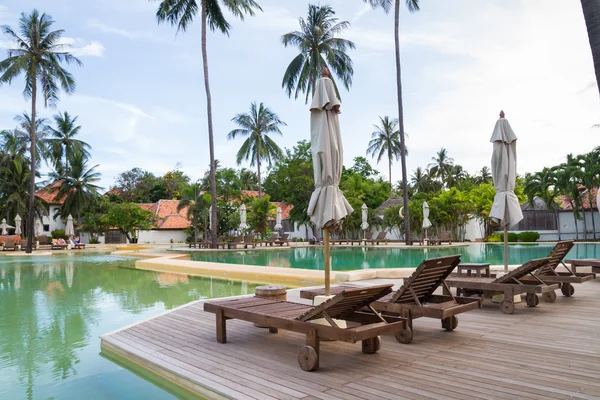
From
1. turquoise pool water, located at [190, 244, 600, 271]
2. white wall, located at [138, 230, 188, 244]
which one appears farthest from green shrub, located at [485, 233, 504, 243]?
white wall, located at [138, 230, 188, 244]

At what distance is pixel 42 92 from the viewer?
2628cm

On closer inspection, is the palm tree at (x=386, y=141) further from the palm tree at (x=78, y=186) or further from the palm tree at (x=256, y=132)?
the palm tree at (x=78, y=186)

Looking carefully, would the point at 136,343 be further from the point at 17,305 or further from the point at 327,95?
the point at 17,305

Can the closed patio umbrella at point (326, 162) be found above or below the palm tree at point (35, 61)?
below

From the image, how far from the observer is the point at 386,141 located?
45000mm

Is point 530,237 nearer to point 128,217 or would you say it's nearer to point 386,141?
point 386,141

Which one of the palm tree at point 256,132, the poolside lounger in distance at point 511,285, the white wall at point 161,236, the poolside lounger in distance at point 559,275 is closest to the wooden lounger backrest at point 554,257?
the poolside lounger in distance at point 559,275

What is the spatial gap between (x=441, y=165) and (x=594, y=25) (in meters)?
50.3

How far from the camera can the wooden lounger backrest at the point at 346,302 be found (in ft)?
11.7

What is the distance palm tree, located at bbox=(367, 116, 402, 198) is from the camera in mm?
44719

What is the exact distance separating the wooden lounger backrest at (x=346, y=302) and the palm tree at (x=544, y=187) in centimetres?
3065

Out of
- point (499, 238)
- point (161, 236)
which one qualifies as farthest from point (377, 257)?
point (161, 236)

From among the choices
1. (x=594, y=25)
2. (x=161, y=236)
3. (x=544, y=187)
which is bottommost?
(x=161, y=236)

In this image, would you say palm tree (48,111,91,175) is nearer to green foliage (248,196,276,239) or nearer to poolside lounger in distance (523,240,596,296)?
green foliage (248,196,276,239)
